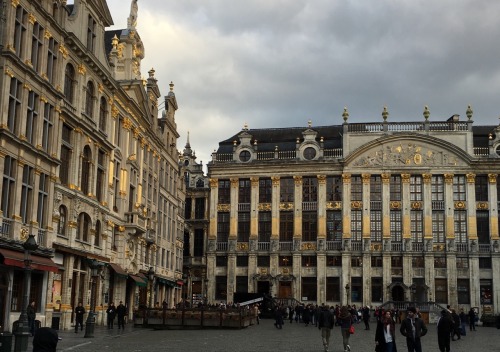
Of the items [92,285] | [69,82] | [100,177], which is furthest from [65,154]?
[92,285]

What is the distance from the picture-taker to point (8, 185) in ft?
98.6

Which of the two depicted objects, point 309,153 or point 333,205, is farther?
point 309,153

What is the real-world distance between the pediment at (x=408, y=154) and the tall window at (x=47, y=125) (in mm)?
42231

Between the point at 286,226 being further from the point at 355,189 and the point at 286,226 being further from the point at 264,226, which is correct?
the point at 355,189

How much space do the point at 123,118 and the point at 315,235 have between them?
101ft

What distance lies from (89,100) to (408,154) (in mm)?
39692

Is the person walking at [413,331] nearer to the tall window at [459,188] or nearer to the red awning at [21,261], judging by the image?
the red awning at [21,261]

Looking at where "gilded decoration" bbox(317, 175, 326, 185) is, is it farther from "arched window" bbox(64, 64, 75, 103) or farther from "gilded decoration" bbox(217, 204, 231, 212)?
"arched window" bbox(64, 64, 75, 103)

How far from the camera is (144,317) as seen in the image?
40031mm

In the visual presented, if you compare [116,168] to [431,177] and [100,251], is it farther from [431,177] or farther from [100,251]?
[431,177]

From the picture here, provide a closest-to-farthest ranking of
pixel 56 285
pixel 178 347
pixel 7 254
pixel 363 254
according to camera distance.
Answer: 1. pixel 178 347
2. pixel 7 254
3. pixel 56 285
4. pixel 363 254

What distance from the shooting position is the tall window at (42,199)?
109ft

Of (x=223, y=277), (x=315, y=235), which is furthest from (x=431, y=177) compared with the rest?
(x=223, y=277)

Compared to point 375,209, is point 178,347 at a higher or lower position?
lower
